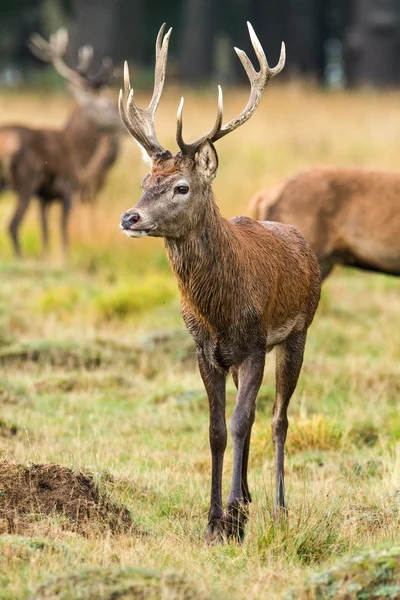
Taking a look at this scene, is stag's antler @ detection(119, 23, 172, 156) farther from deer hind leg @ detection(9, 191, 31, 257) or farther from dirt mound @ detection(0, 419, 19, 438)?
deer hind leg @ detection(9, 191, 31, 257)

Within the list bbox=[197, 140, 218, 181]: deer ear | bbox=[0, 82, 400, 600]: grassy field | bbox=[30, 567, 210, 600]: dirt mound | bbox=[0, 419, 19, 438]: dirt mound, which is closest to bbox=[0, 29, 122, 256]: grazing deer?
bbox=[0, 82, 400, 600]: grassy field

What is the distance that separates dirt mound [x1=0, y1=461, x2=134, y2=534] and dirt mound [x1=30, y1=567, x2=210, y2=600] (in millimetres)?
865

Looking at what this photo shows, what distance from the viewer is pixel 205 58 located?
35344 mm

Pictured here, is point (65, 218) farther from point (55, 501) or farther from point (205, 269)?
point (55, 501)

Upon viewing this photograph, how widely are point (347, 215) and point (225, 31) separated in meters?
37.0

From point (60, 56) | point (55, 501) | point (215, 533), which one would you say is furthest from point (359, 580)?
point (60, 56)

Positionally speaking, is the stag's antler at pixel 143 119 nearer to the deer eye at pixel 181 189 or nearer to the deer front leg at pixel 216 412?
the deer eye at pixel 181 189

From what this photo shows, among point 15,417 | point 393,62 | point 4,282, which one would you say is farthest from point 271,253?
point 393,62

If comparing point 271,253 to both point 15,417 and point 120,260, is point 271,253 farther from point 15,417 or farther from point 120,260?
point 120,260

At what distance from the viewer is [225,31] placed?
45844 mm

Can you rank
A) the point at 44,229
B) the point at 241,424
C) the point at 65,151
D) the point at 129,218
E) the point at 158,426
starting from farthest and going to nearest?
the point at 65,151, the point at 44,229, the point at 158,426, the point at 241,424, the point at 129,218

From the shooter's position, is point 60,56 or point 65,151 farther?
point 60,56

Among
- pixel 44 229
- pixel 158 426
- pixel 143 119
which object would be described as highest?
pixel 143 119

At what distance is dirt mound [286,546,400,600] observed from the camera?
444 centimetres
